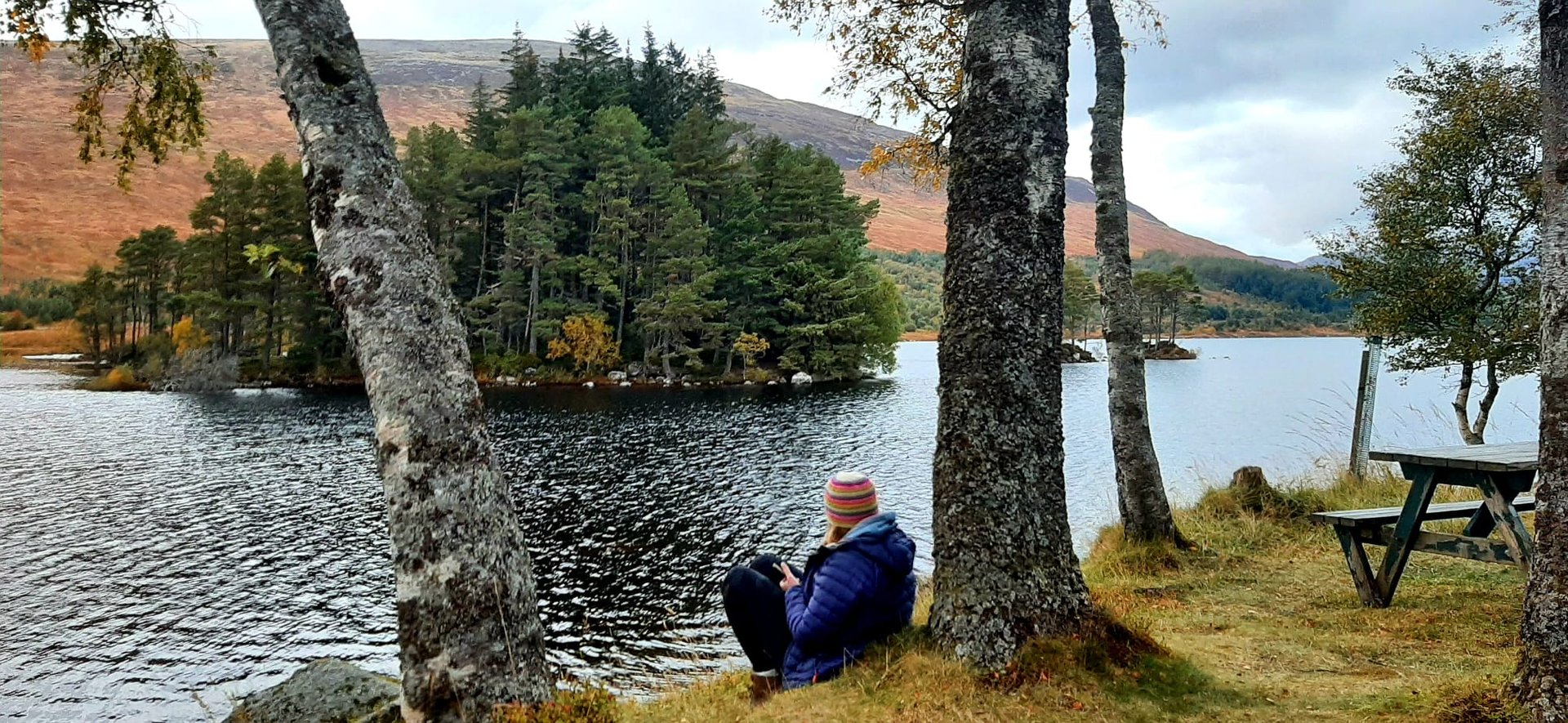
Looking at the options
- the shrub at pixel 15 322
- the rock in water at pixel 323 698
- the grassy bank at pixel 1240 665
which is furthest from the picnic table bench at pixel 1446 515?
the shrub at pixel 15 322

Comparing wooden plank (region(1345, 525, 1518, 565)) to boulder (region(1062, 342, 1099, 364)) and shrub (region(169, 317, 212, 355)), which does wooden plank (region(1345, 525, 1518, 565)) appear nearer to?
shrub (region(169, 317, 212, 355))

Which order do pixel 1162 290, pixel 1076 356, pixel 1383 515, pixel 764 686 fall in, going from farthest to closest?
pixel 1162 290, pixel 1076 356, pixel 1383 515, pixel 764 686

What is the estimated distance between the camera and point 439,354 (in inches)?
140

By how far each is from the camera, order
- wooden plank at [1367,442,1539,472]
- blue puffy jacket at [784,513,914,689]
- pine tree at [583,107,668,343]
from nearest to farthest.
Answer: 1. blue puffy jacket at [784,513,914,689]
2. wooden plank at [1367,442,1539,472]
3. pine tree at [583,107,668,343]

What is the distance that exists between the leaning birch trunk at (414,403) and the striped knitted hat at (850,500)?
1.47 meters

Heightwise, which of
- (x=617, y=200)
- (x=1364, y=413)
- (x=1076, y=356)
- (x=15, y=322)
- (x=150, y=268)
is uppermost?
(x=617, y=200)

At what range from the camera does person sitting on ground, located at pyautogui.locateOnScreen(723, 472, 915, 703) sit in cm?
376

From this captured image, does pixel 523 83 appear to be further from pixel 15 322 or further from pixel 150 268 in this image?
pixel 15 322

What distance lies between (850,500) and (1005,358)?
3.30ft

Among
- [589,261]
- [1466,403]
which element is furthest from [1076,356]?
[1466,403]

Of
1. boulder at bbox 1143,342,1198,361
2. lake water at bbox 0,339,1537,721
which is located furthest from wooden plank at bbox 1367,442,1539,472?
boulder at bbox 1143,342,1198,361

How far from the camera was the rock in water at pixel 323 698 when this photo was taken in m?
5.00

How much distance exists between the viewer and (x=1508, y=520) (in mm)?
A: 4672

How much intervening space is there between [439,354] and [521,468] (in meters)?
19.0
